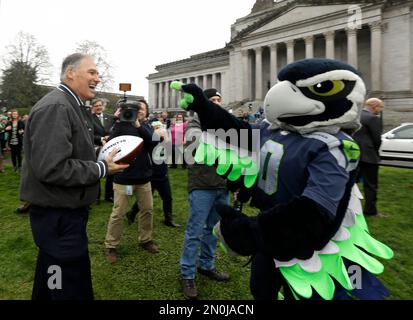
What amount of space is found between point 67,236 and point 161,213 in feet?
13.5

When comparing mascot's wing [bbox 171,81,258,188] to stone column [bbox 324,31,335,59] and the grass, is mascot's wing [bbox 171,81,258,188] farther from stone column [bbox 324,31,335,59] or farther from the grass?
stone column [bbox 324,31,335,59]

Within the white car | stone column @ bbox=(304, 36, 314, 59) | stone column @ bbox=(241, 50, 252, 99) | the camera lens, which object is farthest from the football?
stone column @ bbox=(241, 50, 252, 99)

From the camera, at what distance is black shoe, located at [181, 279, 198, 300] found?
10.3 feet

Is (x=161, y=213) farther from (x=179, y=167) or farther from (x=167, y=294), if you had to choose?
(x=179, y=167)

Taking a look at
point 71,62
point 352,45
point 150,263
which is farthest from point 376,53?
point 71,62

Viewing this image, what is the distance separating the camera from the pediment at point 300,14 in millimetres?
30969

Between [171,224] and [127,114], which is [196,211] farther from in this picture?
[171,224]

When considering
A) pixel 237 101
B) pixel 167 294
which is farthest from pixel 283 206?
pixel 237 101

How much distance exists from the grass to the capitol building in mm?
25867

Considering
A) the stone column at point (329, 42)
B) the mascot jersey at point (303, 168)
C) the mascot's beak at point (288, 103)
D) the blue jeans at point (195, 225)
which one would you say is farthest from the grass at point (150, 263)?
the stone column at point (329, 42)

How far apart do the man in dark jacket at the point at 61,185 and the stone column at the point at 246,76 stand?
3836 cm

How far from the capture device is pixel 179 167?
38.7 feet

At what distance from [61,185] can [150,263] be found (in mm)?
2316

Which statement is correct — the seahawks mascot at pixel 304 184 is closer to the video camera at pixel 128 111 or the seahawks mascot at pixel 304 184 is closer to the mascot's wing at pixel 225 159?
the mascot's wing at pixel 225 159
